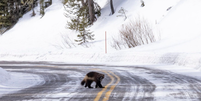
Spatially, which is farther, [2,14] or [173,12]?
[2,14]

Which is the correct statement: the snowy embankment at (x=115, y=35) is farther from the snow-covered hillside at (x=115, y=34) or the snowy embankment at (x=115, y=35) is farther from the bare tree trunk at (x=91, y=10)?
the bare tree trunk at (x=91, y=10)

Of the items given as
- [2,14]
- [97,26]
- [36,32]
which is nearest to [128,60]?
[97,26]

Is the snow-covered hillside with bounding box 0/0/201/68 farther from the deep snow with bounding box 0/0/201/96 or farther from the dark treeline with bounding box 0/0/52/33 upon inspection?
the dark treeline with bounding box 0/0/52/33

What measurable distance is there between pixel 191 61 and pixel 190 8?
21315mm

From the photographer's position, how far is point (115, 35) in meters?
41.3

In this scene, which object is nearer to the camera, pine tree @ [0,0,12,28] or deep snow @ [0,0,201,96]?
deep snow @ [0,0,201,96]

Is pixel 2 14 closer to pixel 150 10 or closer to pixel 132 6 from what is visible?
pixel 132 6

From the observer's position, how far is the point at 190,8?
1410 inches

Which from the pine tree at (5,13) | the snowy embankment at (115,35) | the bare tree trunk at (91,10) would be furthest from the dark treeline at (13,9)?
the bare tree trunk at (91,10)

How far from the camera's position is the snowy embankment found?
22.2 metres

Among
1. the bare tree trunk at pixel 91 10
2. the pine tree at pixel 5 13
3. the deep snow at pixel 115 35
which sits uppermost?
the pine tree at pixel 5 13

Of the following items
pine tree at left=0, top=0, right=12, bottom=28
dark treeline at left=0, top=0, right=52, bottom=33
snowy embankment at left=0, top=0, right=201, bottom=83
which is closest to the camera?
snowy embankment at left=0, top=0, right=201, bottom=83

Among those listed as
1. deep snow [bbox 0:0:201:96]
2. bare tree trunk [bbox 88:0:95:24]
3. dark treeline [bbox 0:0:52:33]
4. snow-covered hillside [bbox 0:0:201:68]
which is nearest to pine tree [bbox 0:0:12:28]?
dark treeline [bbox 0:0:52:33]

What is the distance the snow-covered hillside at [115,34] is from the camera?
74.3 ft
